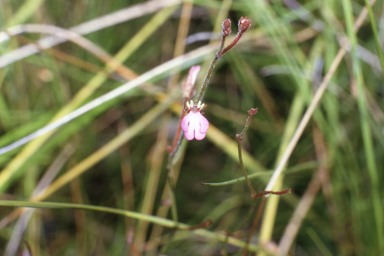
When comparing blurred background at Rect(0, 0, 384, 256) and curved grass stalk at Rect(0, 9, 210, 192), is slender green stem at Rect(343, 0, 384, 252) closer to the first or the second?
blurred background at Rect(0, 0, 384, 256)

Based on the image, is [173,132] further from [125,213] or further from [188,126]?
[188,126]

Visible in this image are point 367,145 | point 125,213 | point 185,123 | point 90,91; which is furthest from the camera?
point 90,91

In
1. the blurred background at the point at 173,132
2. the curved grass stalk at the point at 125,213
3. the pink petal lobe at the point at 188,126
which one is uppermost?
the blurred background at the point at 173,132

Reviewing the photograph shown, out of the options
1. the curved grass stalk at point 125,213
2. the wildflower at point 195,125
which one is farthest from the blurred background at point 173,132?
the wildflower at point 195,125

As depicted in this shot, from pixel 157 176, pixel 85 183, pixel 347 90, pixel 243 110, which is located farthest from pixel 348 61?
pixel 85 183

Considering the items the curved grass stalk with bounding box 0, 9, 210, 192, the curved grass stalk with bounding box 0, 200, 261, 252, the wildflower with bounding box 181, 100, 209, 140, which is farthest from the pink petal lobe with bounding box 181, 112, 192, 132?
the curved grass stalk with bounding box 0, 9, 210, 192

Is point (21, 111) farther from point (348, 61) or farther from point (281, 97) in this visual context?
point (348, 61)

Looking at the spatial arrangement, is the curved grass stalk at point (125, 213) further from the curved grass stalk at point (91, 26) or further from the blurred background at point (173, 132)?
the curved grass stalk at point (91, 26)

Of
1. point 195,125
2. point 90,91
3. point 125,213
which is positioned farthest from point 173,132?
point 195,125
